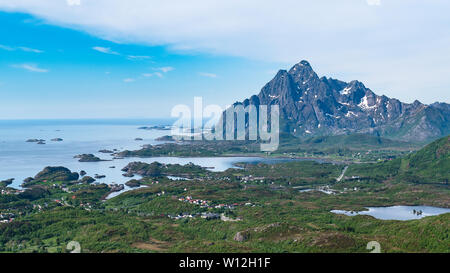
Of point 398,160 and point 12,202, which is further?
point 398,160

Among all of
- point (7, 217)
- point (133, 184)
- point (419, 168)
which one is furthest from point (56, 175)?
point (419, 168)

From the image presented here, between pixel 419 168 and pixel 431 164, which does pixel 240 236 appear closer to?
pixel 419 168

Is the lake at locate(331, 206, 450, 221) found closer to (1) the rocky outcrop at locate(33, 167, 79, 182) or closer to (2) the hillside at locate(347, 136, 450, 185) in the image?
(2) the hillside at locate(347, 136, 450, 185)

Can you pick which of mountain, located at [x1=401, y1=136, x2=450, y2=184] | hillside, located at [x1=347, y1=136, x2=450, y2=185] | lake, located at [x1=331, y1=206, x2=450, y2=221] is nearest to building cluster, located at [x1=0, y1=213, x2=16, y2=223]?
lake, located at [x1=331, y1=206, x2=450, y2=221]

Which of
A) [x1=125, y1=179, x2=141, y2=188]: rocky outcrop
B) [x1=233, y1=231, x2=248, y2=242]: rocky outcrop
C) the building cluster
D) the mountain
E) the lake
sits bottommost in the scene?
the lake

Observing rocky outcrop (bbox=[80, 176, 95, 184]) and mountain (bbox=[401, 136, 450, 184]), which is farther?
mountain (bbox=[401, 136, 450, 184])

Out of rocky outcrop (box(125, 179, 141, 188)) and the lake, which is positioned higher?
rocky outcrop (box(125, 179, 141, 188))

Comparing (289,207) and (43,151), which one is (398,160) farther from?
(43,151)
